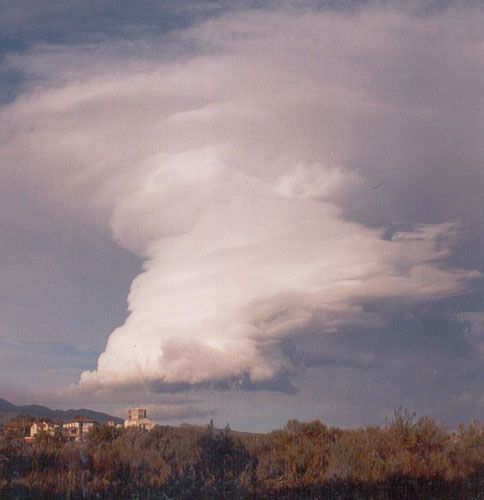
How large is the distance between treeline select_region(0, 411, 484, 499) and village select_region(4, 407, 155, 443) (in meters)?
0.40

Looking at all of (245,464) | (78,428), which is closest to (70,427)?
(78,428)

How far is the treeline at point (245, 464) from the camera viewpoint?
507 inches

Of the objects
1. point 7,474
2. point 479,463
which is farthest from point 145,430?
point 479,463

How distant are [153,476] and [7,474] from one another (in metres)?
2.55

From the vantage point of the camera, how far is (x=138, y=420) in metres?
18.6

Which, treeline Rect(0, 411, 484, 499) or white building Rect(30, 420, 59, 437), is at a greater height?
white building Rect(30, 420, 59, 437)

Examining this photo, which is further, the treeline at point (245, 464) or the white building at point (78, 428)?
the white building at point (78, 428)

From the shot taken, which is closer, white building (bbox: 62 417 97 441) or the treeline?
the treeline

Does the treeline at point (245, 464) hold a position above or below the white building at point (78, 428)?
below

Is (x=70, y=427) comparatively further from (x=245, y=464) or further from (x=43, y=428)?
(x=245, y=464)

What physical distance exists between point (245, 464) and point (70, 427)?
573cm

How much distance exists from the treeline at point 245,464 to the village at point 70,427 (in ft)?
1.31

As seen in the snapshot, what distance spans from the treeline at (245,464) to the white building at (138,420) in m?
0.42

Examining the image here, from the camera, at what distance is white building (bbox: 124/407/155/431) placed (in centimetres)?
1775
